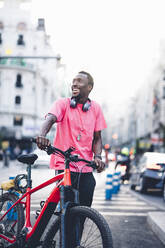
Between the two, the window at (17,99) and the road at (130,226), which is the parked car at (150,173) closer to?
the road at (130,226)

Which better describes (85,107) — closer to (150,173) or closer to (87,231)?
(87,231)

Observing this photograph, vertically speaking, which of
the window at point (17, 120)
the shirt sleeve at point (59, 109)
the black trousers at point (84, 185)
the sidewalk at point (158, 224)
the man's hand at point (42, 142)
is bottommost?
the sidewalk at point (158, 224)

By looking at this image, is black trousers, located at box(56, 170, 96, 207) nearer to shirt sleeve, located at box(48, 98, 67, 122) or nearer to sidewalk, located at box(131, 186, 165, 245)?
shirt sleeve, located at box(48, 98, 67, 122)

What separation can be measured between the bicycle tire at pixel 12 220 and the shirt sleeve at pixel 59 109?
0.96m

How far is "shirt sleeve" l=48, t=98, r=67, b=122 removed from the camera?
3.42m

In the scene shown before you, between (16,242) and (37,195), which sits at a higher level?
(37,195)

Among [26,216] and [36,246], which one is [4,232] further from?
[36,246]

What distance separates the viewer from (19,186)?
389 centimetres

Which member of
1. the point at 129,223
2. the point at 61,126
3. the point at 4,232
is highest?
the point at 61,126

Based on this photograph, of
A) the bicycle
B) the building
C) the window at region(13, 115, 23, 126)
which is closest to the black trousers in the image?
the bicycle

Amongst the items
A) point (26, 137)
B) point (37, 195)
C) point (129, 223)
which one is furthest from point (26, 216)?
point (26, 137)

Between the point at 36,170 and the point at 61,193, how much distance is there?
1276 millimetres

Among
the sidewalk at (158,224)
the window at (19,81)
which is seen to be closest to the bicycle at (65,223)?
the sidewalk at (158,224)

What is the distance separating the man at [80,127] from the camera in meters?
3.42
